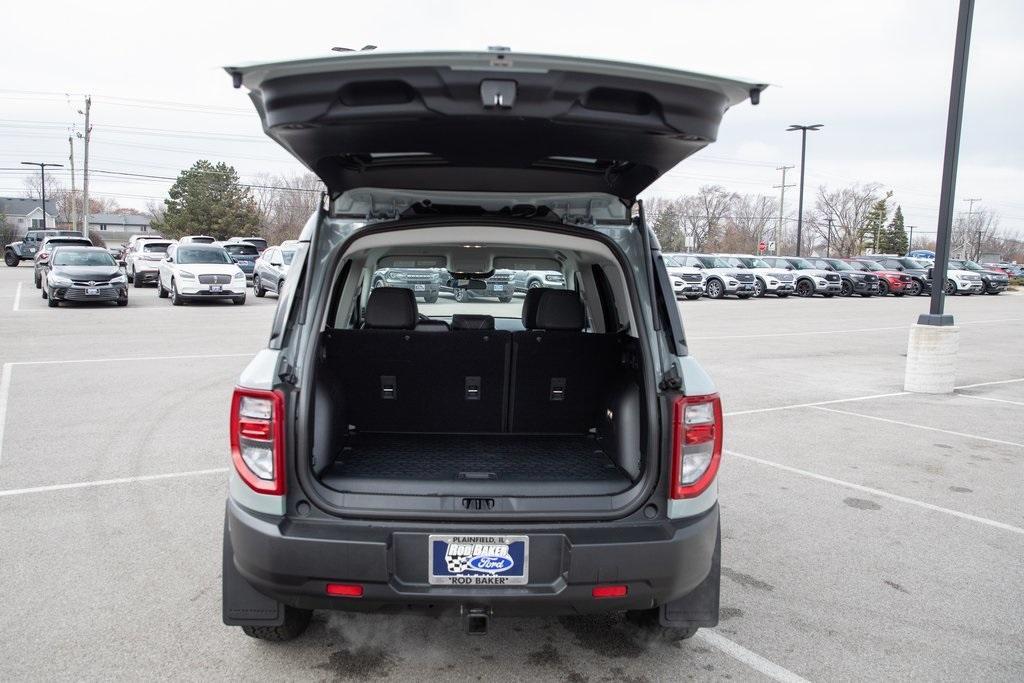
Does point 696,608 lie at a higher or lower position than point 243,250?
lower

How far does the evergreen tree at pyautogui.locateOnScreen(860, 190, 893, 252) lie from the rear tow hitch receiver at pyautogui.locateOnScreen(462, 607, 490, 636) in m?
90.8

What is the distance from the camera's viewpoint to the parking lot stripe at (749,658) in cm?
302

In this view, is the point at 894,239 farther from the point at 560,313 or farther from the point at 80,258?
the point at 560,313

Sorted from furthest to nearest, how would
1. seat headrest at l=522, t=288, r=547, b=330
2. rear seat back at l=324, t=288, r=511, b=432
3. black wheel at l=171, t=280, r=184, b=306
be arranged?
black wheel at l=171, t=280, r=184, b=306, seat headrest at l=522, t=288, r=547, b=330, rear seat back at l=324, t=288, r=511, b=432

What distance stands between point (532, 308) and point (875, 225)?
9248cm

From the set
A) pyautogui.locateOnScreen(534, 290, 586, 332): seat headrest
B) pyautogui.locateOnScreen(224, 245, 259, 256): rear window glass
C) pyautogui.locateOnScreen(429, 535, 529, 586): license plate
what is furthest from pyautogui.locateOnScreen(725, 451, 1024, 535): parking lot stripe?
pyautogui.locateOnScreen(224, 245, 259, 256): rear window glass

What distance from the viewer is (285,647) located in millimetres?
3158

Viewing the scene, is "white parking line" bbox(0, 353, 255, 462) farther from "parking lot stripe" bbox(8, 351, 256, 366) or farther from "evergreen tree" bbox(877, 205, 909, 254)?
→ "evergreen tree" bbox(877, 205, 909, 254)

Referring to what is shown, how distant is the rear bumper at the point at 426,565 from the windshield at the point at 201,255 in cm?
2022

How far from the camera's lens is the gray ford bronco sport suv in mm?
2414

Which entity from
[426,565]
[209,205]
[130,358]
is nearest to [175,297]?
[130,358]

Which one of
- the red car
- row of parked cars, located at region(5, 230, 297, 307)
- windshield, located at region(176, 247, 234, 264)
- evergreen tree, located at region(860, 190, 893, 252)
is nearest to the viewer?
row of parked cars, located at region(5, 230, 297, 307)

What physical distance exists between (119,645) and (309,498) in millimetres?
1229

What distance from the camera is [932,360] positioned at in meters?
9.84
